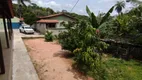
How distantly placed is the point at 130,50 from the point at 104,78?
197 inches


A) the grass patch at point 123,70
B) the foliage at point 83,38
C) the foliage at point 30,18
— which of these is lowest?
the grass patch at point 123,70

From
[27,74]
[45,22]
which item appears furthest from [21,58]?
[45,22]

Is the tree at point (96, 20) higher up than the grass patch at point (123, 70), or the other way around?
the tree at point (96, 20)

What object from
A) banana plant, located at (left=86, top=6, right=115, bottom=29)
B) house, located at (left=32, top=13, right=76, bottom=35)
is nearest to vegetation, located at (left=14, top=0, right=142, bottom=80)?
banana plant, located at (left=86, top=6, right=115, bottom=29)

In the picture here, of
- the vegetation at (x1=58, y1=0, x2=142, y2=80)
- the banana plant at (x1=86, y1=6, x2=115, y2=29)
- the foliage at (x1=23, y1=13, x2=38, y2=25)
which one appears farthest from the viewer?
the foliage at (x1=23, y1=13, x2=38, y2=25)

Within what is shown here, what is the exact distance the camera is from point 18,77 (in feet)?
22.6

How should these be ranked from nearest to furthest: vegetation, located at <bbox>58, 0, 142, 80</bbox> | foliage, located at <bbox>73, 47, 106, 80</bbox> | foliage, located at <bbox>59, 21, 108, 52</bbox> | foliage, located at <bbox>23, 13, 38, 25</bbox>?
foliage, located at <bbox>73, 47, 106, 80</bbox>
vegetation, located at <bbox>58, 0, 142, 80</bbox>
foliage, located at <bbox>59, 21, 108, 52</bbox>
foliage, located at <bbox>23, 13, 38, 25</bbox>

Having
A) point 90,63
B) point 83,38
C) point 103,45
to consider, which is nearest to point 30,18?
point 83,38

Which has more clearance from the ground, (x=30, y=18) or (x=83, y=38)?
(x=30, y=18)

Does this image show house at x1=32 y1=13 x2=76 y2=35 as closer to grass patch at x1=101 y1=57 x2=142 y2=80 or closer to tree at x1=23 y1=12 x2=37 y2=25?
tree at x1=23 y1=12 x2=37 y2=25

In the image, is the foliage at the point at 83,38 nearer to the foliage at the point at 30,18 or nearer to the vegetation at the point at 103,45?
the vegetation at the point at 103,45

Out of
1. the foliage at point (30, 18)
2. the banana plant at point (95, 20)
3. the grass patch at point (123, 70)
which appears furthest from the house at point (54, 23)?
the grass patch at point (123, 70)

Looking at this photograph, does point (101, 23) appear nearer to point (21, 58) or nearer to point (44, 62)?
point (44, 62)

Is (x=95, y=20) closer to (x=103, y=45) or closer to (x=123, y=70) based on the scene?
(x=103, y=45)
